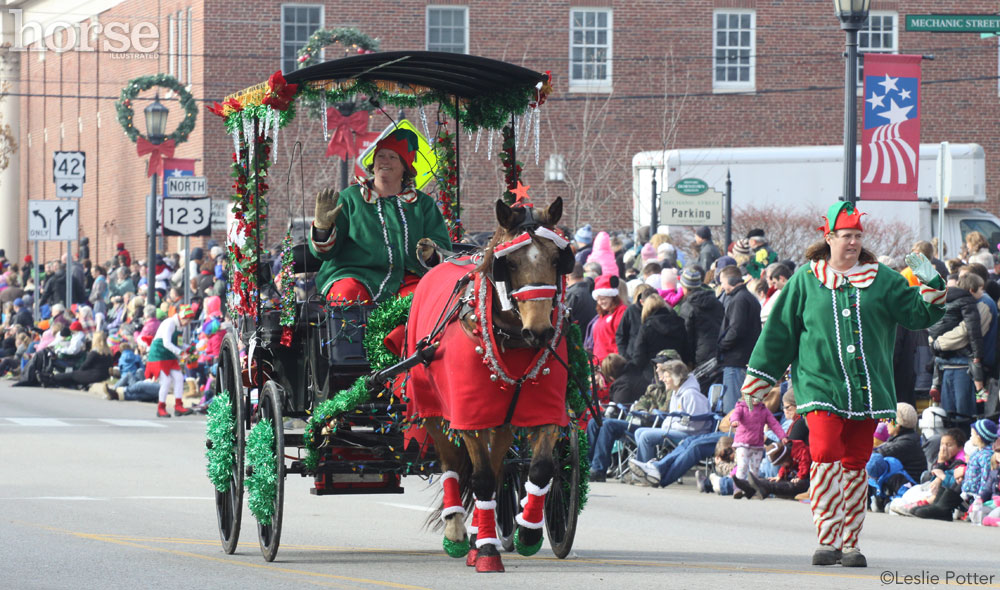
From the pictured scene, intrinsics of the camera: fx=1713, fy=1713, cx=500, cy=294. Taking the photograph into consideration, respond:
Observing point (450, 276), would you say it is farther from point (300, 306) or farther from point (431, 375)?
point (300, 306)

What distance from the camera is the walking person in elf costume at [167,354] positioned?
23891 mm

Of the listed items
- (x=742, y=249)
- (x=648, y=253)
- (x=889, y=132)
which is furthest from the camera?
(x=648, y=253)

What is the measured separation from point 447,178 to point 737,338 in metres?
5.47

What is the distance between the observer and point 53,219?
31.5 metres

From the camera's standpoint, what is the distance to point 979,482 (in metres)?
13.3

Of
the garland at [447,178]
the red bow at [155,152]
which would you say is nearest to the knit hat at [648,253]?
the garland at [447,178]

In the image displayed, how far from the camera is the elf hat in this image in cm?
1084

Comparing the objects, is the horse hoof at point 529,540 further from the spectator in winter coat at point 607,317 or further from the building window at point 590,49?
the building window at point 590,49

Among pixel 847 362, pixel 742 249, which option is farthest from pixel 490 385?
pixel 742 249

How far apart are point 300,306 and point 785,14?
32.9m

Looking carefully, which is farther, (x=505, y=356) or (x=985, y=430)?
(x=985, y=430)

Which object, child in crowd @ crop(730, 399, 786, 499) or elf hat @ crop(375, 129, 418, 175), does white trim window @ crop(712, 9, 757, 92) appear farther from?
elf hat @ crop(375, 129, 418, 175)

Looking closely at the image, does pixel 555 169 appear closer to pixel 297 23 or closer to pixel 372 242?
pixel 297 23

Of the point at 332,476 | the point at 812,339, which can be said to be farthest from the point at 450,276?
the point at 812,339
